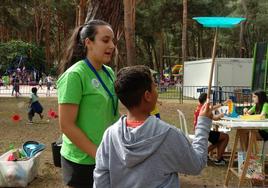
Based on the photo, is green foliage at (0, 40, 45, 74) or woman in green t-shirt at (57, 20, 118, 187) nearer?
woman in green t-shirt at (57, 20, 118, 187)

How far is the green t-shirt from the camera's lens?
2.72m

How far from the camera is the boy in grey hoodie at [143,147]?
2.14 m

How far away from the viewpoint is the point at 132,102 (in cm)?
223

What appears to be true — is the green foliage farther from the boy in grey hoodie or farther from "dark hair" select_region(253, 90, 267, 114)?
the boy in grey hoodie

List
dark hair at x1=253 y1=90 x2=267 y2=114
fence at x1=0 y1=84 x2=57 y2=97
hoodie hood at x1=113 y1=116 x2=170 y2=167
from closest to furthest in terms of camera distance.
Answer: hoodie hood at x1=113 y1=116 x2=170 y2=167, dark hair at x1=253 y1=90 x2=267 y2=114, fence at x1=0 y1=84 x2=57 y2=97

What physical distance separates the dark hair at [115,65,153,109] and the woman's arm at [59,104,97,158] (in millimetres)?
549

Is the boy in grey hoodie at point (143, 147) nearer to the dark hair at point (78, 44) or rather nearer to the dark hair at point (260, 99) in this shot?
the dark hair at point (78, 44)

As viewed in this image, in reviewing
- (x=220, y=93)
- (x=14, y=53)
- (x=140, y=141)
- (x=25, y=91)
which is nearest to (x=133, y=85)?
(x=140, y=141)

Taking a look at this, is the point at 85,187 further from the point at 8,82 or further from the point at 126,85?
the point at 8,82

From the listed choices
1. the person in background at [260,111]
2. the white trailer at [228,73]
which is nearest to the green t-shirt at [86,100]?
the person in background at [260,111]

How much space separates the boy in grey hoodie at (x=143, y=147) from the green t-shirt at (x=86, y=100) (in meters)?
0.47

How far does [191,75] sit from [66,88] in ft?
89.3

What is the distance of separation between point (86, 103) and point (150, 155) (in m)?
0.73

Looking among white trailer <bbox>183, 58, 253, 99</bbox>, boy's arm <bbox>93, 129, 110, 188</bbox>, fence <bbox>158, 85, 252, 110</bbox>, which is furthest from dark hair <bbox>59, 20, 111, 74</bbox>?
white trailer <bbox>183, 58, 253, 99</bbox>
